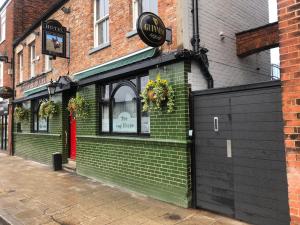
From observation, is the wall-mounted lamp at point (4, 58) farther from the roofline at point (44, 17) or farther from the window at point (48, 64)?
the window at point (48, 64)

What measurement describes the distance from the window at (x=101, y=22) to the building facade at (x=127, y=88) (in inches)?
1.2

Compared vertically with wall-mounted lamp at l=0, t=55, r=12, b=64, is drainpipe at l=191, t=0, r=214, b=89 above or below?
below

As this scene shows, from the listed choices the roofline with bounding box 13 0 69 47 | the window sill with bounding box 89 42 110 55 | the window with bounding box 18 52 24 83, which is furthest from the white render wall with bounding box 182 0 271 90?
the window with bounding box 18 52 24 83

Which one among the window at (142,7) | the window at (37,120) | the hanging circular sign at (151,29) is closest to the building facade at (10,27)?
the window at (37,120)

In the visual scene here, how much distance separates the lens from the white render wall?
6520 millimetres

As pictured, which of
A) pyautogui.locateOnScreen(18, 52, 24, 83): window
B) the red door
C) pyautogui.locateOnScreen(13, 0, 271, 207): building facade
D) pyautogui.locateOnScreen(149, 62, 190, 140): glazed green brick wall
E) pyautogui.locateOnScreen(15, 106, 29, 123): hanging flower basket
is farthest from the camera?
pyautogui.locateOnScreen(18, 52, 24, 83): window

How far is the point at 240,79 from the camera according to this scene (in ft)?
26.1

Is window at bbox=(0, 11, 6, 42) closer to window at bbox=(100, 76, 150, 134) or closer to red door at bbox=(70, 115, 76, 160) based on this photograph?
red door at bbox=(70, 115, 76, 160)

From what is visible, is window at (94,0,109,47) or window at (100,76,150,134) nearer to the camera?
window at (100,76,150,134)

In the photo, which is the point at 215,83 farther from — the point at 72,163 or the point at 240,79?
the point at 72,163

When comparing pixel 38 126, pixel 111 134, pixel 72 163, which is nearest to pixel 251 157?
pixel 111 134

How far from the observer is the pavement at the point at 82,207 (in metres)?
5.47

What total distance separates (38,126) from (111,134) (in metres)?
6.25

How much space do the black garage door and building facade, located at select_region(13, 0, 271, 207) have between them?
14.5 inches
